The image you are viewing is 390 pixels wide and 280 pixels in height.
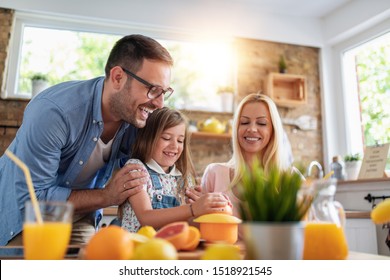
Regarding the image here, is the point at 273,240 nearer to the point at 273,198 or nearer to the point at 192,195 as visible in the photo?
the point at 273,198

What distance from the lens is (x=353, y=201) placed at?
321 centimetres

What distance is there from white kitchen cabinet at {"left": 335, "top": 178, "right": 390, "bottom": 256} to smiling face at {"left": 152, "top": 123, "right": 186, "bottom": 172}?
4.24 ft

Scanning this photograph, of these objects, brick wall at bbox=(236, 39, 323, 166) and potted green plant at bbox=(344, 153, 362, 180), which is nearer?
potted green plant at bbox=(344, 153, 362, 180)

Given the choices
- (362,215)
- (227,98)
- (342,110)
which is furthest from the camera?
(342,110)

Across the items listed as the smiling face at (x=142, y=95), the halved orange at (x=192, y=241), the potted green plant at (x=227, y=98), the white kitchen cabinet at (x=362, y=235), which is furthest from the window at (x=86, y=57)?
the halved orange at (x=192, y=241)

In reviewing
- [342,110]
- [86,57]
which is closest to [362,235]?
[342,110]

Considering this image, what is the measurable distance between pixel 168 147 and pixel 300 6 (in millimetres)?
2885

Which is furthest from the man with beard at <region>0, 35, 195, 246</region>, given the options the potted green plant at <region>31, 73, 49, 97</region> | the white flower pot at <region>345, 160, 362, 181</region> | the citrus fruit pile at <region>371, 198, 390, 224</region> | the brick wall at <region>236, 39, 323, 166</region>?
the white flower pot at <region>345, 160, 362, 181</region>

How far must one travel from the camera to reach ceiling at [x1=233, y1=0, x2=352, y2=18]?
3689 mm

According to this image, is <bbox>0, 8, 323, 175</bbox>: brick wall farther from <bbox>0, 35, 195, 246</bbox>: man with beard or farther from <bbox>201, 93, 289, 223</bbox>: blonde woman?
<bbox>0, 35, 195, 246</bbox>: man with beard

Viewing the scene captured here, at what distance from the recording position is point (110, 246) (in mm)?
593

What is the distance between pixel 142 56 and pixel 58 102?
0.42 m

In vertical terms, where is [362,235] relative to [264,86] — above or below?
below
